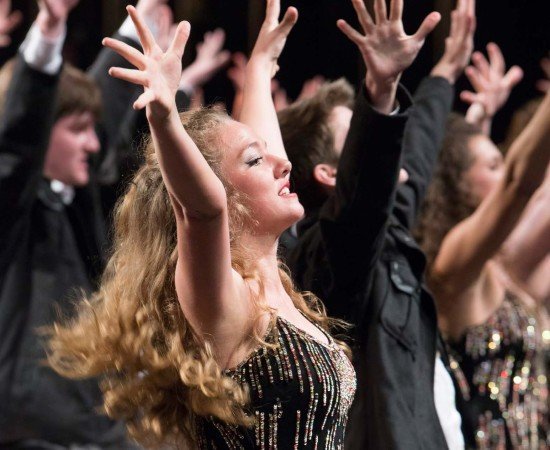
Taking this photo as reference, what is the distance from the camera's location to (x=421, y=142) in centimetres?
262

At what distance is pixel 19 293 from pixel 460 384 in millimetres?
1196

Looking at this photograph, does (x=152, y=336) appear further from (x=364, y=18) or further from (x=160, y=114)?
(x=364, y=18)

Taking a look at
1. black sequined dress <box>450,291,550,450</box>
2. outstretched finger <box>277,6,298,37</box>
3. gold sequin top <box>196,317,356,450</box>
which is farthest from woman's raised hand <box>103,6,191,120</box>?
black sequined dress <box>450,291,550,450</box>

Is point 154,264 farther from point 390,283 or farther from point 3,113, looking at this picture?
point 3,113

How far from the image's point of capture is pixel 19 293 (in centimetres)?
309

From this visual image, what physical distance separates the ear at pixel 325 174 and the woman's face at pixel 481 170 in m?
0.66

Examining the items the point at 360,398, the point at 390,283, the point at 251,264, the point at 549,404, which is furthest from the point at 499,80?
the point at 251,264

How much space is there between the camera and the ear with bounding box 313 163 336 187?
2.45 metres

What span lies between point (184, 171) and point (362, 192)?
62 cm

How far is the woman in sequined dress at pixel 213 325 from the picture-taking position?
169 cm

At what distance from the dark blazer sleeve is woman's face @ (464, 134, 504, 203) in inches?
42.9

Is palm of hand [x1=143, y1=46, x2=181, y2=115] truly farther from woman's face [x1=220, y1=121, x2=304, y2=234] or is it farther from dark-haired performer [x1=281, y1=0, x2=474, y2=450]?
dark-haired performer [x1=281, y1=0, x2=474, y2=450]

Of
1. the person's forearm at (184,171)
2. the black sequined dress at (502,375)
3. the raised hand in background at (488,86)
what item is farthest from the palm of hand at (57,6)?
the person's forearm at (184,171)

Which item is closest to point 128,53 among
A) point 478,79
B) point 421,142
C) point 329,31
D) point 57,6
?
point 421,142
